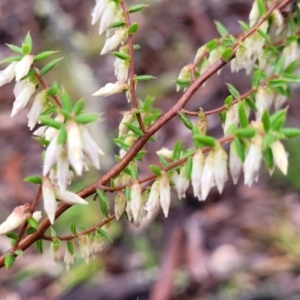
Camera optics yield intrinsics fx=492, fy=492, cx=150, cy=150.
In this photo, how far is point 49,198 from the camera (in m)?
1.08

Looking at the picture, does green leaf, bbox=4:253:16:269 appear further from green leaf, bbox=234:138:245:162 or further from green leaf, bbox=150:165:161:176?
green leaf, bbox=234:138:245:162

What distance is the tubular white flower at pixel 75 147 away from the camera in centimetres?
94

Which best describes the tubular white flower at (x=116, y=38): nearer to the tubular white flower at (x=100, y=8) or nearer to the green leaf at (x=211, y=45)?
the tubular white flower at (x=100, y=8)

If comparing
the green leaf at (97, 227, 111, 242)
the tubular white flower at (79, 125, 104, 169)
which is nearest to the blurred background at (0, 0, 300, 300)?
the green leaf at (97, 227, 111, 242)

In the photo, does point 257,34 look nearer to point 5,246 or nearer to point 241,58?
point 241,58

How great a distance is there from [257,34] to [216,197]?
2.15m

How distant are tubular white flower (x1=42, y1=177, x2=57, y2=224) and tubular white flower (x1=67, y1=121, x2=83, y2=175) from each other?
0.53ft

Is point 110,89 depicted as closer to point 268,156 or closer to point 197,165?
point 197,165

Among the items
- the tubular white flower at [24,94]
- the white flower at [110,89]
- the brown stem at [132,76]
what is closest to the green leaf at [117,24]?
the brown stem at [132,76]

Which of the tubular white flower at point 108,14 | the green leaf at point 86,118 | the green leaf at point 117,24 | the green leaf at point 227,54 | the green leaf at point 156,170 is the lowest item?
the green leaf at point 156,170

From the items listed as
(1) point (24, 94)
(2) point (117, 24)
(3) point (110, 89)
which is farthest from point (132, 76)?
(1) point (24, 94)

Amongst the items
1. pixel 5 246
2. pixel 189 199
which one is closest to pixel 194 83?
pixel 189 199

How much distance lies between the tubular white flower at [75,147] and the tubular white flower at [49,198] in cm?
16

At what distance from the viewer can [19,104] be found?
3.94 feet
